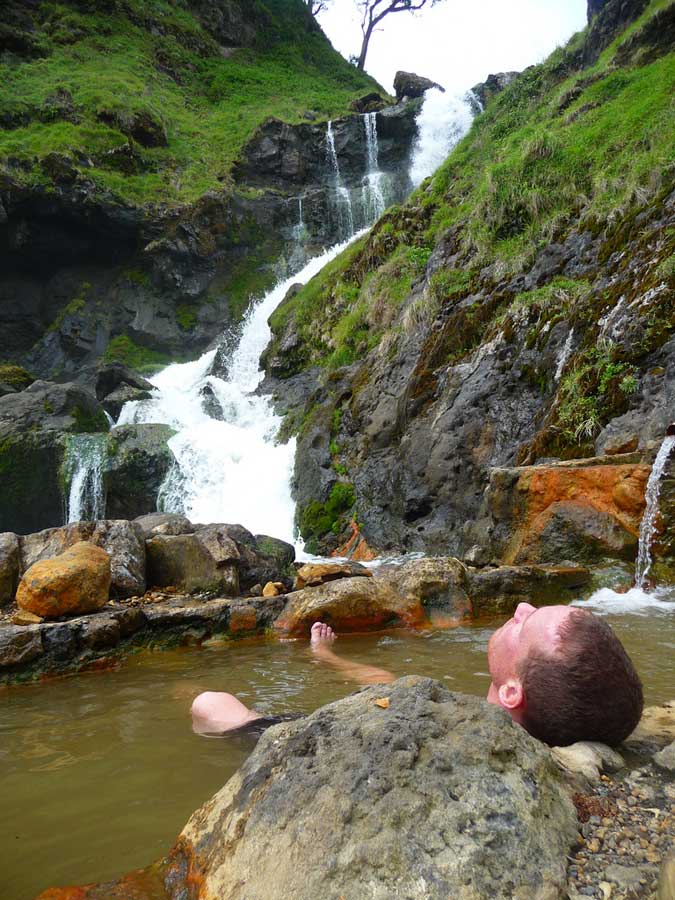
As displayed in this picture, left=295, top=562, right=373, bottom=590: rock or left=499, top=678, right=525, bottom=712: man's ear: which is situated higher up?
left=499, top=678, right=525, bottom=712: man's ear

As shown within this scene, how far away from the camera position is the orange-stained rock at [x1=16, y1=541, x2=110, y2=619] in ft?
16.4

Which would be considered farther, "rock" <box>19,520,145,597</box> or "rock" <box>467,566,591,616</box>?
"rock" <box>19,520,145,597</box>

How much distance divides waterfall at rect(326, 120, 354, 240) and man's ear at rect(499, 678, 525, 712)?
2655 cm

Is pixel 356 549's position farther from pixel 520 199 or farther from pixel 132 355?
pixel 132 355

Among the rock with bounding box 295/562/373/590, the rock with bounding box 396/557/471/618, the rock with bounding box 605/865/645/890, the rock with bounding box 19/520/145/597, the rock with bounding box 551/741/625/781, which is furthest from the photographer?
the rock with bounding box 19/520/145/597

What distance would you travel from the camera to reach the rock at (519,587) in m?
5.41

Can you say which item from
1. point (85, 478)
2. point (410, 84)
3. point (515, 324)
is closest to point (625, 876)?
point (515, 324)

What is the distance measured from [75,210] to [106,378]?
8.77m

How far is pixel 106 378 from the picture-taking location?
66.8 ft

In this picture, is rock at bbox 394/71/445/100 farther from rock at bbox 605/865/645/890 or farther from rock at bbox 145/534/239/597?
rock at bbox 605/865/645/890

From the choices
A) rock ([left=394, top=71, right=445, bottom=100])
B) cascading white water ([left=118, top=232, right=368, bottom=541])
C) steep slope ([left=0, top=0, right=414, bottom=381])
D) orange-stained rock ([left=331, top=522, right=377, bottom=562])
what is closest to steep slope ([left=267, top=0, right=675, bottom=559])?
orange-stained rock ([left=331, top=522, right=377, bottom=562])

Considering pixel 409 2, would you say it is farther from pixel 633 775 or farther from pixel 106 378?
pixel 633 775

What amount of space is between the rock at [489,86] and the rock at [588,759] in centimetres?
2972

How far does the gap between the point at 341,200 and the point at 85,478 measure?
63.0 feet
